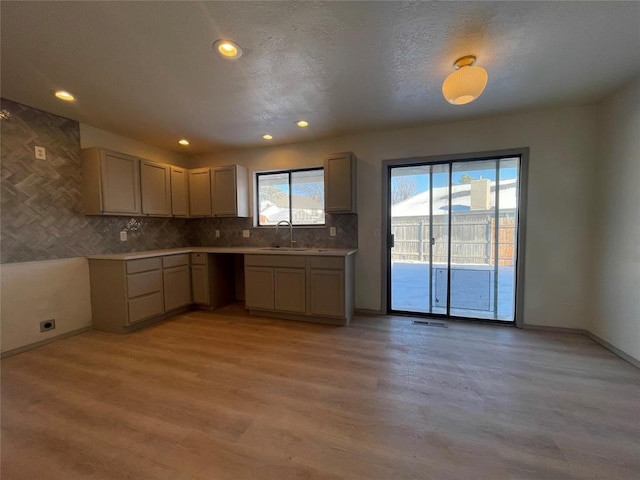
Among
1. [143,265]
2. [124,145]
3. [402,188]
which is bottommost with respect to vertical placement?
[143,265]

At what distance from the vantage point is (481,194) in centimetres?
317

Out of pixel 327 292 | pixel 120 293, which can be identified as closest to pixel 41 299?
pixel 120 293

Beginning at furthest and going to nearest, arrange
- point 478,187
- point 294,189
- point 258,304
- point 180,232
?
1. point 180,232
2. point 294,189
3. point 258,304
4. point 478,187

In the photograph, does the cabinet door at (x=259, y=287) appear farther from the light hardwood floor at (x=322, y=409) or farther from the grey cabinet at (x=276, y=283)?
the light hardwood floor at (x=322, y=409)

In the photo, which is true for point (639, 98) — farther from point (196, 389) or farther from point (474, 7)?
point (196, 389)

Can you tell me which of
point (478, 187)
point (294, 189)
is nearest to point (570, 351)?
point (478, 187)

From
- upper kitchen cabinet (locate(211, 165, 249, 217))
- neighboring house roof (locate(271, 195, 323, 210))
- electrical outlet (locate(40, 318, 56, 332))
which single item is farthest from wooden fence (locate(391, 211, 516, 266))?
electrical outlet (locate(40, 318, 56, 332))

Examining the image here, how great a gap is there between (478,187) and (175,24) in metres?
3.39

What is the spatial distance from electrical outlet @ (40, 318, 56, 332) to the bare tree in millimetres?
4281

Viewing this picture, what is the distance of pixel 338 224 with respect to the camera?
3691mm

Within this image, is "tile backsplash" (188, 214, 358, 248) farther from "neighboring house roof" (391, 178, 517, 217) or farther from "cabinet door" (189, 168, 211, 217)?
"neighboring house roof" (391, 178, 517, 217)

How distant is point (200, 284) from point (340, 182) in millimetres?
2547

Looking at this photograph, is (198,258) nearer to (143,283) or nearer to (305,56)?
(143,283)

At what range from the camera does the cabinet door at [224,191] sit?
3.88 meters
